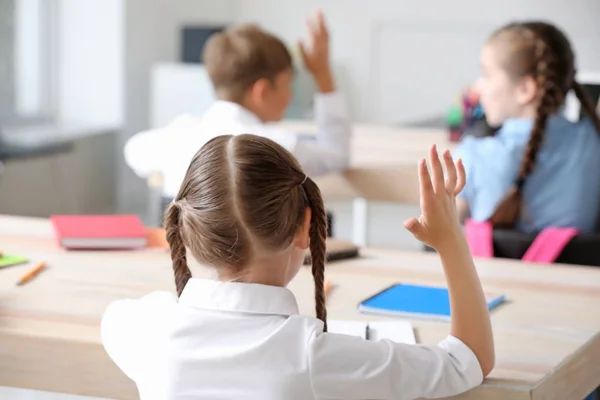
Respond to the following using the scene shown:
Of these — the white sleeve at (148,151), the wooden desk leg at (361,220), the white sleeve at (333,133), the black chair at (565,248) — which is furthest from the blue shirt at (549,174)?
the wooden desk leg at (361,220)

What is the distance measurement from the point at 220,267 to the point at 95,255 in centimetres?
77

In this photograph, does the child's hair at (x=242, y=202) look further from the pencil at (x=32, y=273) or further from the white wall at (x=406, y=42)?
the white wall at (x=406, y=42)

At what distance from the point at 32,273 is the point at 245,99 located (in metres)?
0.96

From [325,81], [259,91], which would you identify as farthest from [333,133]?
[259,91]

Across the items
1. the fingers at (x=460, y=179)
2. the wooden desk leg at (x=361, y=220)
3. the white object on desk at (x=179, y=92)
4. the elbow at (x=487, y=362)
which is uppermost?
the fingers at (x=460, y=179)

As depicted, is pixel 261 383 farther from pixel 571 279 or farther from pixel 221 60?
pixel 221 60

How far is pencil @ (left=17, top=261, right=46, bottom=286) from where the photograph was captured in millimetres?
1742

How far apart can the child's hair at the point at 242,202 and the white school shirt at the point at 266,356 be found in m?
0.05

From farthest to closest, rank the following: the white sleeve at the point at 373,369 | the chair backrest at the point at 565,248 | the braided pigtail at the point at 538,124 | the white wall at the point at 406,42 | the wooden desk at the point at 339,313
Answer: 1. the white wall at the point at 406,42
2. the braided pigtail at the point at 538,124
3. the chair backrest at the point at 565,248
4. the wooden desk at the point at 339,313
5. the white sleeve at the point at 373,369

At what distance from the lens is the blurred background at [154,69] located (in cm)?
499

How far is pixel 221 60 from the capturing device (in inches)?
103

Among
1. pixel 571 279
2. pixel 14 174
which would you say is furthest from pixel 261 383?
pixel 14 174

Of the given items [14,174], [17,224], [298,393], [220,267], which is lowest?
[14,174]

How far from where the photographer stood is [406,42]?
231 inches
